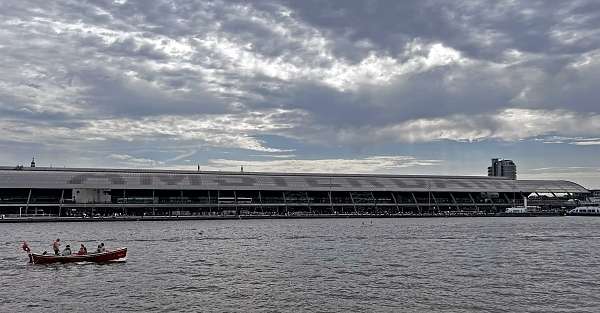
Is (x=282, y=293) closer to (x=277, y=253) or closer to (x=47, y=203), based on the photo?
(x=277, y=253)

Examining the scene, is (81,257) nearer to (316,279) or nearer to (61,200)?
(316,279)

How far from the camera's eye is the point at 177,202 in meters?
192

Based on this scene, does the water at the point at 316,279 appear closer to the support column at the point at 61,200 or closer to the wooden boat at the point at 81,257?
the wooden boat at the point at 81,257

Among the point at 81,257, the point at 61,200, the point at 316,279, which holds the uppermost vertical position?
the point at 61,200

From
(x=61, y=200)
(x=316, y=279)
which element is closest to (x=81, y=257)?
(x=316, y=279)

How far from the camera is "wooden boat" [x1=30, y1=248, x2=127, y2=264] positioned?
62.5m

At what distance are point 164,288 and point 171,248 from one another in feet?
107

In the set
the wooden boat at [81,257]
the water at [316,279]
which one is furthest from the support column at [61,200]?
the wooden boat at [81,257]

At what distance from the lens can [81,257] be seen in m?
63.8

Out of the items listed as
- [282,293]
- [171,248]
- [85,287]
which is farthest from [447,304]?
[171,248]

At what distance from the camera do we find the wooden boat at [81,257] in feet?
205

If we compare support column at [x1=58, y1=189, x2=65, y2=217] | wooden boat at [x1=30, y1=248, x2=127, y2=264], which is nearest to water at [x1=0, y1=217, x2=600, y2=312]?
wooden boat at [x1=30, y1=248, x2=127, y2=264]

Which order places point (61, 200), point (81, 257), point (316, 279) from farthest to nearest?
1. point (61, 200)
2. point (81, 257)
3. point (316, 279)

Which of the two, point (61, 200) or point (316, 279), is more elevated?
point (61, 200)
